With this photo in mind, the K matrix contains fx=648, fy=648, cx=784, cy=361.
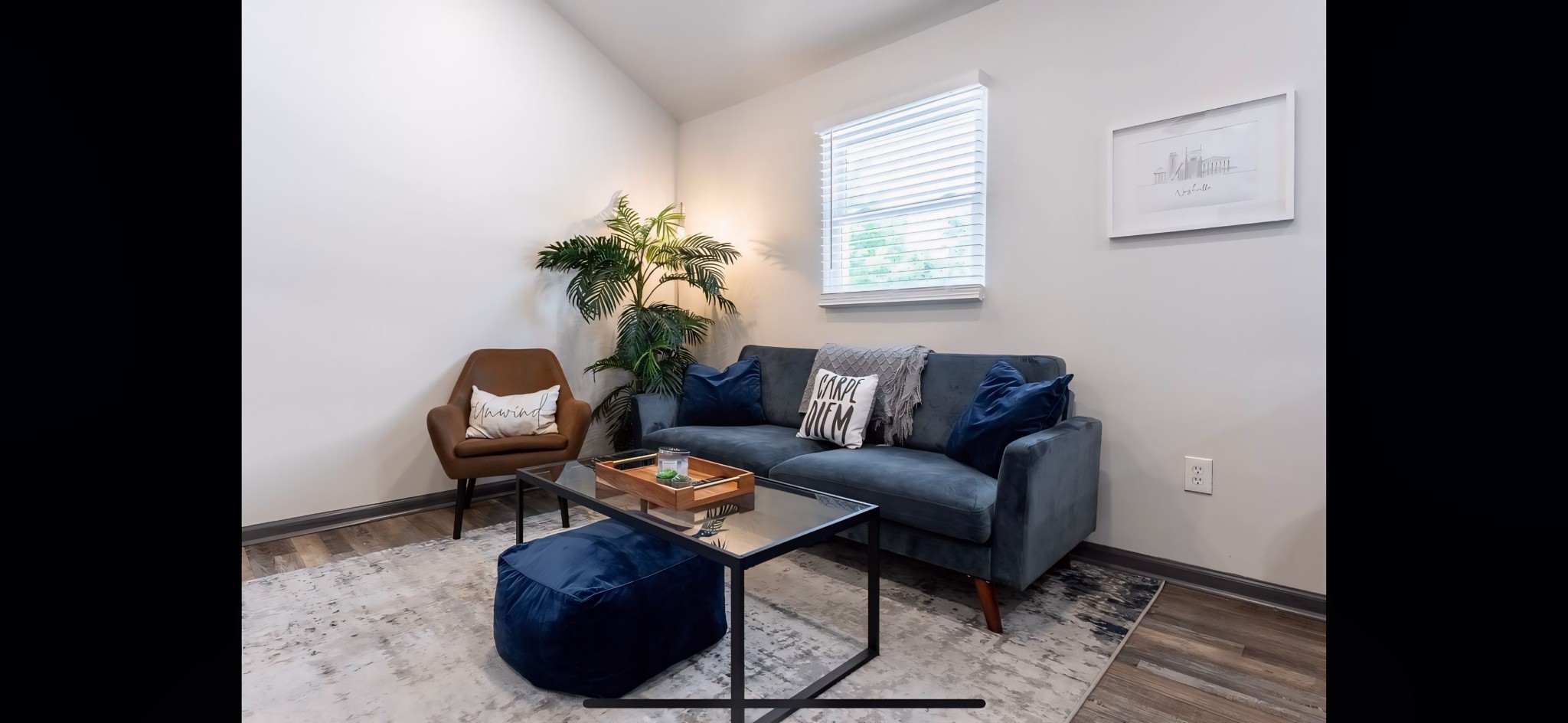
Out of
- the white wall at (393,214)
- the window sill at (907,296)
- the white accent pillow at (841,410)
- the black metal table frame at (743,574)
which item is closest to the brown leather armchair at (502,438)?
the white wall at (393,214)

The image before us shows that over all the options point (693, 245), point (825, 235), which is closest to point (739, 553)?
point (825, 235)

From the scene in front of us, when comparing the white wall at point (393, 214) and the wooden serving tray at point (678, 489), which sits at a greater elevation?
the white wall at point (393, 214)

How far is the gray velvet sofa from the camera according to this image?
1.84 meters

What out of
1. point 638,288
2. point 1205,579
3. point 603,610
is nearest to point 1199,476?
point 1205,579

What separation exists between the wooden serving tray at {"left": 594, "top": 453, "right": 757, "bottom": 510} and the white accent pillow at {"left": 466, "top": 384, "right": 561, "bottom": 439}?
2.79ft

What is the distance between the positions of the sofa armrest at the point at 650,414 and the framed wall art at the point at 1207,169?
2097 millimetres

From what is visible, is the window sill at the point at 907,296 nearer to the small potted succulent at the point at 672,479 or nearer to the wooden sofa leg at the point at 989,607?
the wooden sofa leg at the point at 989,607

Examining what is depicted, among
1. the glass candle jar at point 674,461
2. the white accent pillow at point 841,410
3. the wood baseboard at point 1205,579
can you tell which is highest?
the white accent pillow at point 841,410

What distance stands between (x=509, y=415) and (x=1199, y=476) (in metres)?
2.74

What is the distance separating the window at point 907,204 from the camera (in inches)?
108
